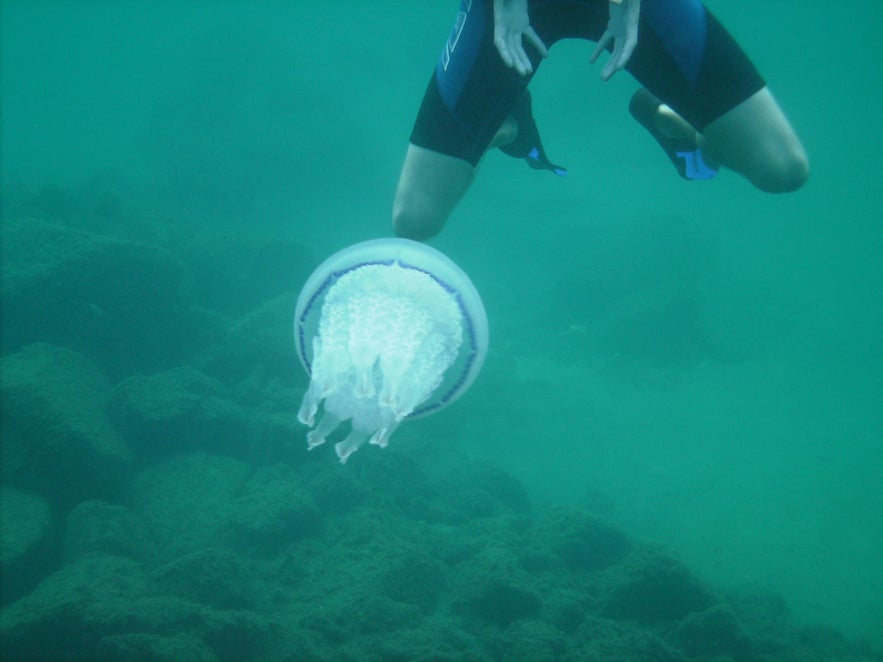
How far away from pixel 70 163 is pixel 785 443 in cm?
4089

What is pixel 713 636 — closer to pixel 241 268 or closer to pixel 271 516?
pixel 271 516

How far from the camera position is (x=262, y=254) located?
12.7m

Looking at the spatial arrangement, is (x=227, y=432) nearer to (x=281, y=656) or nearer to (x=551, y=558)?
(x=281, y=656)

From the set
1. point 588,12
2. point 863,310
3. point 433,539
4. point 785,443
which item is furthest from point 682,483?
point 863,310

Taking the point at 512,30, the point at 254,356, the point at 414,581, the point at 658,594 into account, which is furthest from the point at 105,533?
the point at 658,594

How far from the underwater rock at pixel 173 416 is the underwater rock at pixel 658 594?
5302 millimetres

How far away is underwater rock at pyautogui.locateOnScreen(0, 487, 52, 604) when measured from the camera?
4.78 meters

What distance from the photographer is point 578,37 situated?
8.80 ft

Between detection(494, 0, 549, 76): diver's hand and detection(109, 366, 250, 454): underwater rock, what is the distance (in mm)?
6478

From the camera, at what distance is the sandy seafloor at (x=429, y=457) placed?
186 inches

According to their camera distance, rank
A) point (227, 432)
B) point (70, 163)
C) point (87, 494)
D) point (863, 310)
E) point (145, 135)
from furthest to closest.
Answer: point (70, 163) → point (145, 135) → point (863, 310) → point (227, 432) → point (87, 494)

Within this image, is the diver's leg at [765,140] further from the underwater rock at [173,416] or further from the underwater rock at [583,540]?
the underwater rock at [173,416]

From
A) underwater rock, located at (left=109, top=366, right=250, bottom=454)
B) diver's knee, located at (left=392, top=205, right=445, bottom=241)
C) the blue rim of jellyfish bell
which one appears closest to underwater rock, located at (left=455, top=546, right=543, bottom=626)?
the blue rim of jellyfish bell

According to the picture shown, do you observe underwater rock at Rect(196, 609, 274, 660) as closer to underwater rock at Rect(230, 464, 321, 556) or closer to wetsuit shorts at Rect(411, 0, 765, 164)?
underwater rock at Rect(230, 464, 321, 556)
